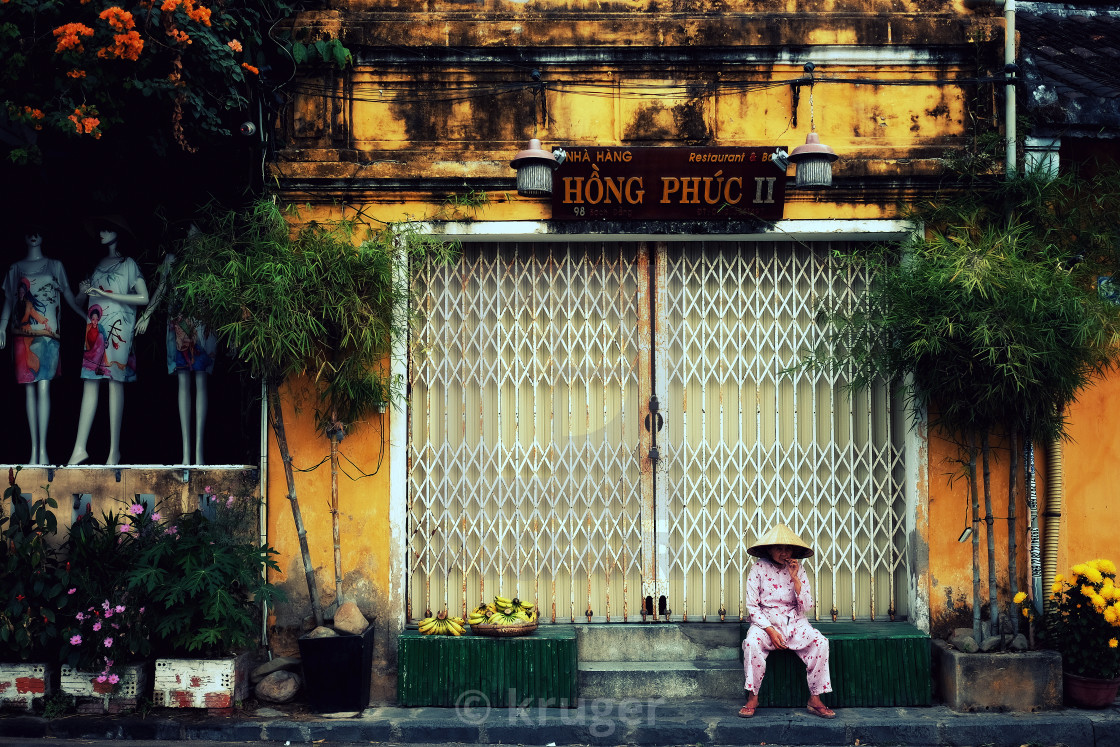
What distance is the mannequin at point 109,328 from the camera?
7.11 m

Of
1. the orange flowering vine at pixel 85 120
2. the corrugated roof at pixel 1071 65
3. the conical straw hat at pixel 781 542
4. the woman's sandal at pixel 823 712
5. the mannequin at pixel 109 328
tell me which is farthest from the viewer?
the mannequin at pixel 109 328

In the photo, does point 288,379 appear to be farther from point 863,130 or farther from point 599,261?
point 863,130

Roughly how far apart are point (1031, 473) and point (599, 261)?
370 cm

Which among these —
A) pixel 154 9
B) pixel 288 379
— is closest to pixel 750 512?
pixel 288 379

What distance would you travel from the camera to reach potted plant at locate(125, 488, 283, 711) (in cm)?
608

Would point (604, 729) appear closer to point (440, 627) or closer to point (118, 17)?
point (440, 627)

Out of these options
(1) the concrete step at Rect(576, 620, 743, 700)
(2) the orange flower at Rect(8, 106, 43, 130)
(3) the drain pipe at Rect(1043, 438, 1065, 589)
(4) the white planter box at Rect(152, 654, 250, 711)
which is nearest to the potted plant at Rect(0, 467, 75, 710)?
(4) the white planter box at Rect(152, 654, 250, 711)

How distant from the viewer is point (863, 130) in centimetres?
708

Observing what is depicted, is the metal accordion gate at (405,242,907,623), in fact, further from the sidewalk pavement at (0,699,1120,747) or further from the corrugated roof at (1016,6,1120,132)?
the corrugated roof at (1016,6,1120,132)

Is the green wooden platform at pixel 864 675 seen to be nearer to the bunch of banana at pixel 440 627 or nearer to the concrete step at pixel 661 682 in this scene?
the concrete step at pixel 661 682

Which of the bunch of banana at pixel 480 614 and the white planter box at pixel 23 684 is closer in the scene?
the white planter box at pixel 23 684

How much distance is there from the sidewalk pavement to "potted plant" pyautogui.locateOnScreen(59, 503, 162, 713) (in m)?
0.17

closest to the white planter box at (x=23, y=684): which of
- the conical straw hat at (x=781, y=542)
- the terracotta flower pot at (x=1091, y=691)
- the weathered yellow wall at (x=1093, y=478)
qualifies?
the conical straw hat at (x=781, y=542)

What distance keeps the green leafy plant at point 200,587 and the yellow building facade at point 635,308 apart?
1.54ft
